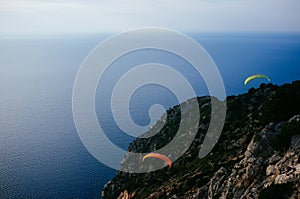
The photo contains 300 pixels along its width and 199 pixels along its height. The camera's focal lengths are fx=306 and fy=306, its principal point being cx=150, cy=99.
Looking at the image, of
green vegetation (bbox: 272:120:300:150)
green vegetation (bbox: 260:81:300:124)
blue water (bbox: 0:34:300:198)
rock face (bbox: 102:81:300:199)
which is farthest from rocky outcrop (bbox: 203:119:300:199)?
blue water (bbox: 0:34:300:198)

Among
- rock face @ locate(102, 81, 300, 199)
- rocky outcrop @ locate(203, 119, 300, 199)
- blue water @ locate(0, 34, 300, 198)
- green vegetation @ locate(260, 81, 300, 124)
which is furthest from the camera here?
blue water @ locate(0, 34, 300, 198)

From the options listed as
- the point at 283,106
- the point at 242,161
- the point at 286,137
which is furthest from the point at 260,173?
the point at 283,106

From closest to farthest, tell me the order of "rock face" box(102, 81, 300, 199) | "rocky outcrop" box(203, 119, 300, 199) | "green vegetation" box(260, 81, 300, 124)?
"rocky outcrop" box(203, 119, 300, 199), "rock face" box(102, 81, 300, 199), "green vegetation" box(260, 81, 300, 124)

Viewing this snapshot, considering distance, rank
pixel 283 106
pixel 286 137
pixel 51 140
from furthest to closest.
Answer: pixel 51 140
pixel 283 106
pixel 286 137

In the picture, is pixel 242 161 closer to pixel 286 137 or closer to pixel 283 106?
pixel 286 137

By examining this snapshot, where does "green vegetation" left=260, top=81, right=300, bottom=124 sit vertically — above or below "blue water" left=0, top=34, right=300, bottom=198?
below

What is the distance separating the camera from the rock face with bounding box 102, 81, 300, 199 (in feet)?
57.8

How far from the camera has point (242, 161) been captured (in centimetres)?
2302

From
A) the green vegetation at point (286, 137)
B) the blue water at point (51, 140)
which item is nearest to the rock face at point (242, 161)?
the green vegetation at point (286, 137)

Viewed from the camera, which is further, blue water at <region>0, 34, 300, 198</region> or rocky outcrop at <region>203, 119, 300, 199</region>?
blue water at <region>0, 34, 300, 198</region>

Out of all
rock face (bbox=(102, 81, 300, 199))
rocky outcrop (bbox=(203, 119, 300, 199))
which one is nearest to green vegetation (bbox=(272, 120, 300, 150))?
rock face (bbox=(102, 81, 300, 199))

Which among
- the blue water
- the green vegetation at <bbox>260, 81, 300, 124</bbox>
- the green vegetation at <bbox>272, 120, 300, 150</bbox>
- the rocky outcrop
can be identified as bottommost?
the rocky outcrop

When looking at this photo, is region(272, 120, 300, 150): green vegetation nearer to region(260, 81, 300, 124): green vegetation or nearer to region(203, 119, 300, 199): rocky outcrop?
region(203, 119, 300, 199): rocky outcrop

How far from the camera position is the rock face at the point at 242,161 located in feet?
57.8
